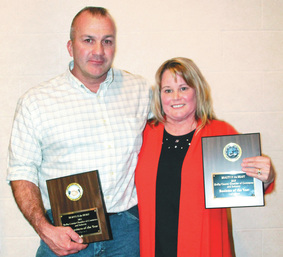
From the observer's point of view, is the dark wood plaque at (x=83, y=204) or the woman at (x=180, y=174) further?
the woman at (x=180, y=174)

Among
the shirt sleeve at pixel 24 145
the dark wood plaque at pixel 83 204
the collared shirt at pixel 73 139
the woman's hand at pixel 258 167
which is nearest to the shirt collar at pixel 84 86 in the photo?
the collared shirt at pixel 73 139

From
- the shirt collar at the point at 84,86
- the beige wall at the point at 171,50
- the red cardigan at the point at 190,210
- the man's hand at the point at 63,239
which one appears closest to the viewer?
the man's hand at the point at 63,239

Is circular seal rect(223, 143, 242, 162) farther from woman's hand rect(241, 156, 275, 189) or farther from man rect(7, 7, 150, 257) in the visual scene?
man rect(7, 7, 150, 257)

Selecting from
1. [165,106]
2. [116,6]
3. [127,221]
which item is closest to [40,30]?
[116,6]

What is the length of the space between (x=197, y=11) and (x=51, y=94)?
3.51 ft

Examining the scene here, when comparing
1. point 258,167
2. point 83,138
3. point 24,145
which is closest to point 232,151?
point 258,167

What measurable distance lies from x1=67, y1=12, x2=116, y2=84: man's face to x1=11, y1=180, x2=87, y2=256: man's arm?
2.10ft

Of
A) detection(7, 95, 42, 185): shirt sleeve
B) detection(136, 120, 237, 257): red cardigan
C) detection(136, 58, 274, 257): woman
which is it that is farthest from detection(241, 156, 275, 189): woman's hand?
detection(7, 95, 42, 185): shirt sleeve

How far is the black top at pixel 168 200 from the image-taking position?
161 centimetres

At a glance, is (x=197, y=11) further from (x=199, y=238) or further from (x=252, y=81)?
(x=199, y=238)

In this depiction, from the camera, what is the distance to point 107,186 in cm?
162

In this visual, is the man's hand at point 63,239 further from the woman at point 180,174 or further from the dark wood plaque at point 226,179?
the dark wood plaque at point 226,179

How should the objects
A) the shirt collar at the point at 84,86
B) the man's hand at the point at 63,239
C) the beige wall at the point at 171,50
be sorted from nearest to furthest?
the man's hand at the point at 63,239
the shirt collar at the point at 84,86
the beige wall at the point at 171,50

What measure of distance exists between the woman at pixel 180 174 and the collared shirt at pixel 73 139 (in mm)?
123
